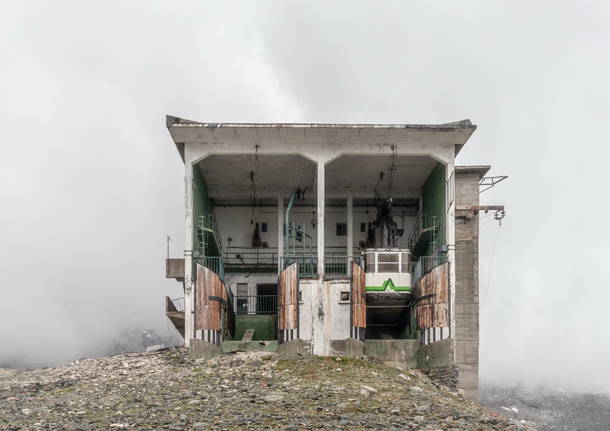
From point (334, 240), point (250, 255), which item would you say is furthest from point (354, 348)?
point (250, 255)

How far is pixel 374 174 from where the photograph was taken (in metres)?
38.4

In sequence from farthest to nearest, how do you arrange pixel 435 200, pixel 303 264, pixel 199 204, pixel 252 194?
pixel 252 194 < pixel 435 200 < pixel 199 204 < pixel 303 264

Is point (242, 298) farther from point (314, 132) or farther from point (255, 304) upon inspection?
point (314, 132)

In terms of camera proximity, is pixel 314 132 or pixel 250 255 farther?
pixel 250 255

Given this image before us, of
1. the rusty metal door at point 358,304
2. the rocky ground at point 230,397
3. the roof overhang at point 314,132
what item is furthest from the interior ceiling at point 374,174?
the rocky ground at point 230,397

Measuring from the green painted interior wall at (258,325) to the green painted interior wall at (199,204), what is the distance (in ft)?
12.2

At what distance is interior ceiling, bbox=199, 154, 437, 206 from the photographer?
36312 mm

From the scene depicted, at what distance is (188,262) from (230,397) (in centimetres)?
1154

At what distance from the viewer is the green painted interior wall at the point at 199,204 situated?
3462cm

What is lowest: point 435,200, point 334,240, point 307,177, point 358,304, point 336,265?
point 358,304

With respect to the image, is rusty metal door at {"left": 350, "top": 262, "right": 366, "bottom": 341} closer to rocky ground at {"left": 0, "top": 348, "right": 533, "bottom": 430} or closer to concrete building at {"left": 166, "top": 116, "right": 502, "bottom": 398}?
concrete building at {"left": 166, "top": 116, "right": 502, "bottom": 398}

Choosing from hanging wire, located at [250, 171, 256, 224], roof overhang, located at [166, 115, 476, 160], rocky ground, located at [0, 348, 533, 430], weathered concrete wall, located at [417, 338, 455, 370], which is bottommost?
rocky ground, located at [0, 348, 533, 430]

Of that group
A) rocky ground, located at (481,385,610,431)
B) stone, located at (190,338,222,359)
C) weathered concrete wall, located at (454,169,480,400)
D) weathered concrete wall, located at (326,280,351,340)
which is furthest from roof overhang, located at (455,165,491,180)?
rocky ground, located at (481,385,610,431)

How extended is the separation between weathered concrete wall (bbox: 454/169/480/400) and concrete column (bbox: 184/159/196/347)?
Answer: 1361 cm
